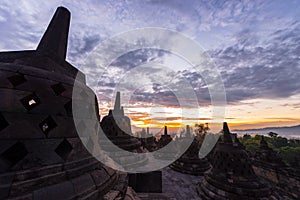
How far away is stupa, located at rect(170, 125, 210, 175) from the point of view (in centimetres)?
1351

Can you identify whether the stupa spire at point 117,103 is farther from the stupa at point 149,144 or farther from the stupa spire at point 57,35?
the stupa spire at point 57,35

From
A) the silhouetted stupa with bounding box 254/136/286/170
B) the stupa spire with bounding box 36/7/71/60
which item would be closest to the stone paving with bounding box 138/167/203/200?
the stupa spire with bounding box 36/7/71/60

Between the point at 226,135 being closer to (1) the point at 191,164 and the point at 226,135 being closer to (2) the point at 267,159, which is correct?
(1) the point at 191,164

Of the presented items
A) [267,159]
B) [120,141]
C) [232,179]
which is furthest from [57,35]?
[267,159]

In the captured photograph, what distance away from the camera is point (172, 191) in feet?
30.1

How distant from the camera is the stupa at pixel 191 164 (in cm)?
1351

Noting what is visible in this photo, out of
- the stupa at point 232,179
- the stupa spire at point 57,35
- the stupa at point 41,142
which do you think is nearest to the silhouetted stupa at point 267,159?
the stupa at point 232,179

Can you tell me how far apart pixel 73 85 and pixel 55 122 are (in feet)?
3.78

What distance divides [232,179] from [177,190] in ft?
11.1

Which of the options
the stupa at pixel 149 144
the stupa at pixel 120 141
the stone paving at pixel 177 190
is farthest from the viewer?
the stupa at pixel 149 144

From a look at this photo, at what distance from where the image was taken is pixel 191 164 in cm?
1392

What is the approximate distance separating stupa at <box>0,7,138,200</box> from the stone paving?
15.9ft

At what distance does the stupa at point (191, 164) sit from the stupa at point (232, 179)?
4.20m

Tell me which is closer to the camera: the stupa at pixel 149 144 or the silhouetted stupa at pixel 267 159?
the silhouetted stupa at pixel 267 159
